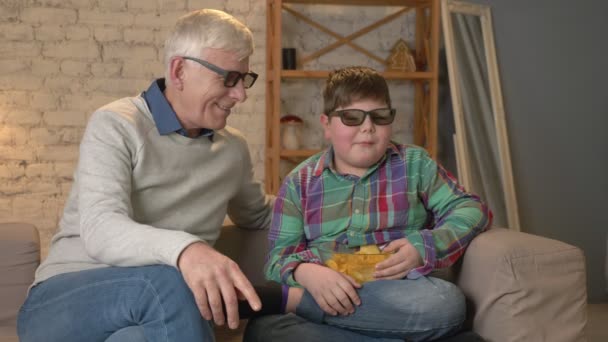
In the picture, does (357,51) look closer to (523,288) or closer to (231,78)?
(231,78)

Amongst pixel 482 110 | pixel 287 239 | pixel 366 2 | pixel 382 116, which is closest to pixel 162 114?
pixel 287 239

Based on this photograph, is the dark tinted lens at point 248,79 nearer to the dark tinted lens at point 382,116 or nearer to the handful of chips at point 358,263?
the dark tinted lens at point 382,116

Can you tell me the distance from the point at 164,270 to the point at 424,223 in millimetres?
907

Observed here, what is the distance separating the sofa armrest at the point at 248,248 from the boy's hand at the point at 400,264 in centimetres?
49

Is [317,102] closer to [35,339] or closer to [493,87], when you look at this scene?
[493,87]

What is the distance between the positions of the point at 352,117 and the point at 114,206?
2.44 feet

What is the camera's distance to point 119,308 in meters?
1.34

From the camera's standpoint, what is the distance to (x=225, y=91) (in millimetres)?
1775

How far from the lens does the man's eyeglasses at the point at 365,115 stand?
1938 mm

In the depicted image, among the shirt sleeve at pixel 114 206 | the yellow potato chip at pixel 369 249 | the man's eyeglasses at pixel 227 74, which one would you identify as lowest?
the yellow potato chip at pixel 369 249

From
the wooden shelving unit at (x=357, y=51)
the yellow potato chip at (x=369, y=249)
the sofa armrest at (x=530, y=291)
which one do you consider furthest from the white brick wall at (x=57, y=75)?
the sofa armrest at (x=530, y=291)

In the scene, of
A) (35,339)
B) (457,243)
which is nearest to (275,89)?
(457,243)

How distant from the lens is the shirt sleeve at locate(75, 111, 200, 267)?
1309 millimetres

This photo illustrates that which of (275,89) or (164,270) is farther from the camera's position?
(275,89)
